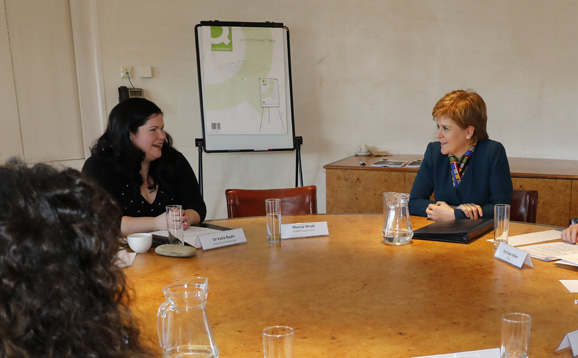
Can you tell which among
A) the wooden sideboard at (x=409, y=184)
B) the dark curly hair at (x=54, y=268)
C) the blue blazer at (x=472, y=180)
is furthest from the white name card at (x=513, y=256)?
the wooden sideboard at (x=409, y=184)

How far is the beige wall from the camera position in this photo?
410cm

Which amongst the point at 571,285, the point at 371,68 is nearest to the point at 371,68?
the point at 371,68

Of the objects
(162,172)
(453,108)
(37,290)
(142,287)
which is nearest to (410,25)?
(453,108)

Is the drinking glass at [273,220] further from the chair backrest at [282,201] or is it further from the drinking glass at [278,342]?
the drinking glass at [278,342]

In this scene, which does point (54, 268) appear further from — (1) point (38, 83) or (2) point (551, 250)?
(1) point (38, 83)

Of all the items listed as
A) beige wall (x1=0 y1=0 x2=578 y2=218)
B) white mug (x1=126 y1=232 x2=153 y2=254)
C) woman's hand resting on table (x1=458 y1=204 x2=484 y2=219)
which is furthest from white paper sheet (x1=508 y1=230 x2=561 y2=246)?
beige wall (x1=0 y1=0 x2=578 y2=218)

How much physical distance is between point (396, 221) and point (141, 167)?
1.34 m

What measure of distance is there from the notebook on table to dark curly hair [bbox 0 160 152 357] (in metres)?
1.47

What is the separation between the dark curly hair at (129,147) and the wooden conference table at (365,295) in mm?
822

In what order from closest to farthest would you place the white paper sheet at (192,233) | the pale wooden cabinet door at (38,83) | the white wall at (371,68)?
1. the white paper sheet at (192,233)
2. the pale wooden cabinet door at (38,83)
3. the white wall at (371,68)

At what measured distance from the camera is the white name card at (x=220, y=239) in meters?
1.88

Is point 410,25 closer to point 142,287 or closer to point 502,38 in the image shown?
point 502,38

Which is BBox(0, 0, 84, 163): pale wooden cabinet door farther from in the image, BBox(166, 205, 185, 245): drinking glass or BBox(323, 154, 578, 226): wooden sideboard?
BBox(166, 205, 185, 245): drinking glass

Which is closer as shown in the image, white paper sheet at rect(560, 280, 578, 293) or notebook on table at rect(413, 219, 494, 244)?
white paper sheet at rect(560, 280, 578, 293)
